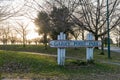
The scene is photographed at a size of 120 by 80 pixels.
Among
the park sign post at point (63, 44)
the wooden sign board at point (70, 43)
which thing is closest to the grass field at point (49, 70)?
the park sign post at point (63, 44)

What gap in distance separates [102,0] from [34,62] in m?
17.3

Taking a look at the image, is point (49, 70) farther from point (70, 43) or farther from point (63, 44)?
point (70, 43)

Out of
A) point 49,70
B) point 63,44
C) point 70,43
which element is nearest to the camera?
point 49,70

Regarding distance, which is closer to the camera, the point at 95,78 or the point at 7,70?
the point at 95,78

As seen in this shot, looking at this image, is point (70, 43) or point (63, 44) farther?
point (70, 43)

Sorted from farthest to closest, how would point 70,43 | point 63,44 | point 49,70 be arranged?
point 70,43 → point 63,44 → point 49,70

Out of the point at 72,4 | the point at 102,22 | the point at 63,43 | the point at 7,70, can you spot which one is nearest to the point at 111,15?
the point at 102,22

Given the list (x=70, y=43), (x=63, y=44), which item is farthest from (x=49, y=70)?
(x=70, y=43)

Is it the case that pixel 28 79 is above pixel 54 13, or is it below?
below

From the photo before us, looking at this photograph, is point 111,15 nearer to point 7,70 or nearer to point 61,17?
point 61,17

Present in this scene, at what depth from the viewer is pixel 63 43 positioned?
61.9ft

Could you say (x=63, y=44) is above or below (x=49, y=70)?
above

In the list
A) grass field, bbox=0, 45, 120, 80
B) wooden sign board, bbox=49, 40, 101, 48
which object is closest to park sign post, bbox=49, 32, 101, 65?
wooden sign board, bbox=49, 40, 101, 48

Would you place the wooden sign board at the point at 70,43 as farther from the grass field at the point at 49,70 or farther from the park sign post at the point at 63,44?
the grass field at the point at 49,70
